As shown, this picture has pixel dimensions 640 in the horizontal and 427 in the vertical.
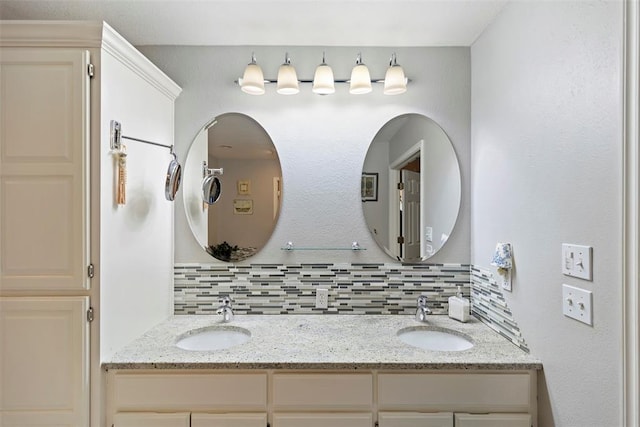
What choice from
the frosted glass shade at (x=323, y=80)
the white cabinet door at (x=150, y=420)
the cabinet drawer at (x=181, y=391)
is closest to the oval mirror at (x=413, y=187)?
the frosted glass shade at (x=323, y=80)

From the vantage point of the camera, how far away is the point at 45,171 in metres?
1.40

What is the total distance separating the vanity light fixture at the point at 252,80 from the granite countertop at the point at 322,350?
1.24 metres

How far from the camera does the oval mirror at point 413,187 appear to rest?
6.82ft

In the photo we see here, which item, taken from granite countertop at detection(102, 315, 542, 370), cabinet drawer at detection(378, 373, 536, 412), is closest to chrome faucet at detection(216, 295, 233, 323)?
granite countertop at detection(102, 315, 542, 370)

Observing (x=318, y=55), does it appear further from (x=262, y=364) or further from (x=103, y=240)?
(x=262, y=364)

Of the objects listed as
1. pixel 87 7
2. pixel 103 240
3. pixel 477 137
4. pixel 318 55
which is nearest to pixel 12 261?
pixel 103 240

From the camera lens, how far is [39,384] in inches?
55.2

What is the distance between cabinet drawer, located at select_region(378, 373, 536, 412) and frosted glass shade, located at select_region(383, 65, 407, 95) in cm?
140

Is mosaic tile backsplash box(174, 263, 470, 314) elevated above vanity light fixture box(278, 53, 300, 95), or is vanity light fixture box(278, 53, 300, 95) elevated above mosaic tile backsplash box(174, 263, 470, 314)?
vanity light fixture box(278, 53, 300, 95)

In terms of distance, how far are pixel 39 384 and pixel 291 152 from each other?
4.96 feet

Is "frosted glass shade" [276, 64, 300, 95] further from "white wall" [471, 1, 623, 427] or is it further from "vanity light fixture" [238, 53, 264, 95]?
"white wall" [471, 1, 623, 427]

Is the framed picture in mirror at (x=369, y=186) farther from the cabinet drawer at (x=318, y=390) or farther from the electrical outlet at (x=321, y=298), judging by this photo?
the cabinet drawer at (x=318, y=390)

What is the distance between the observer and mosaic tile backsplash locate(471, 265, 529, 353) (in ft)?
5.35

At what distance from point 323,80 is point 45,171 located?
131 cm
